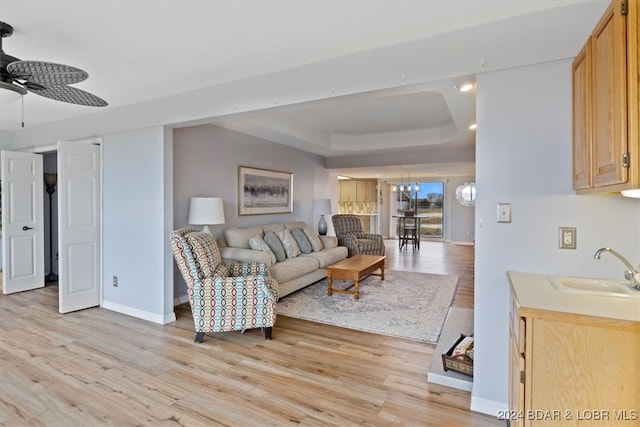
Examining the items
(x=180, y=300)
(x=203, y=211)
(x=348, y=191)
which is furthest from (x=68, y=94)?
(x=348, y=191)

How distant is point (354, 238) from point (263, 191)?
2.15m

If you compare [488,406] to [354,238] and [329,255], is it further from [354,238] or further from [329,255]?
[354,238]

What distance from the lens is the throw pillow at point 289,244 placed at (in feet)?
16.4

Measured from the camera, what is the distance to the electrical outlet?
188 cm

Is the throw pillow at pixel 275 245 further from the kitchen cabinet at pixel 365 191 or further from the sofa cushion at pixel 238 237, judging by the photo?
the kitchen cabinet at pixel 365 191

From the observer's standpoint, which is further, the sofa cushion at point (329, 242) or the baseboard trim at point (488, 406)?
the sofa cushion at point (329, 242)

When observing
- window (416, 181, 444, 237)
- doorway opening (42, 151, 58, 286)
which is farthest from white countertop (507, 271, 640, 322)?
window (416, 181, 444, 237)

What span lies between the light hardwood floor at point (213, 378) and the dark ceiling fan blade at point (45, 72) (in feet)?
6.90

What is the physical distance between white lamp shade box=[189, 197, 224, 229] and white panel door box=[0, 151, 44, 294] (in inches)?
112

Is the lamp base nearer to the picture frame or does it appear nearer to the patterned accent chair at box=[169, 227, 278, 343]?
the picture frame

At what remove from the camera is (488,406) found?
2066 millimetres

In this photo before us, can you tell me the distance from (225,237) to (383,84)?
126 inches

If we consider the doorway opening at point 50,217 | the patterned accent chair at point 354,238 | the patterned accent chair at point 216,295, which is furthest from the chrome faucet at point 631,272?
the doorway opening at point 50,217

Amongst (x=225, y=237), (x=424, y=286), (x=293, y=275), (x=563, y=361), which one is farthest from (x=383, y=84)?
(x=424, y=286)
